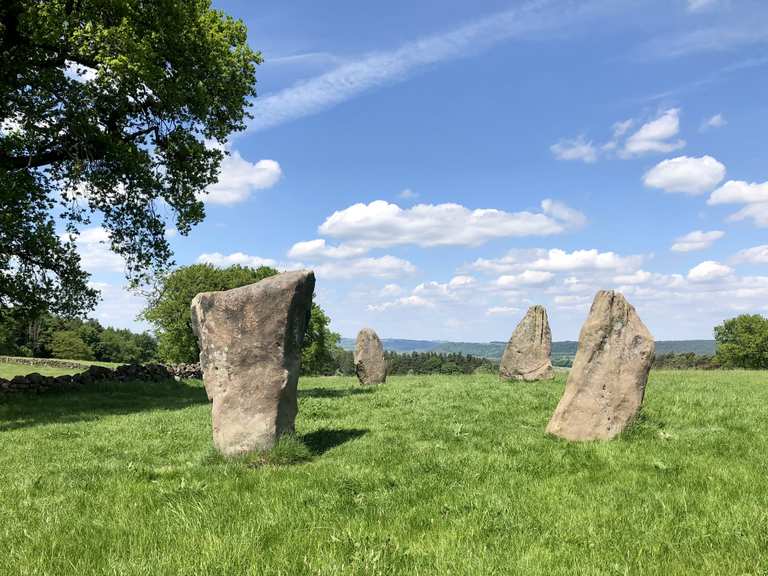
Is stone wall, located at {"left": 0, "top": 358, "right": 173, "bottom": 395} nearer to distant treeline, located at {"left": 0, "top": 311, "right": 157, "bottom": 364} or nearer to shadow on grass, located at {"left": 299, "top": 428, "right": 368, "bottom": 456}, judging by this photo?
shadow on grass, located at {"left": 299, "top": 428, "right": 368, "bottom": 456}

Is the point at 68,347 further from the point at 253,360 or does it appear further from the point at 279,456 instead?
the point at 279,456

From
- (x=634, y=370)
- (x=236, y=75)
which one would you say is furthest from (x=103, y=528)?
(x=236, y=75)

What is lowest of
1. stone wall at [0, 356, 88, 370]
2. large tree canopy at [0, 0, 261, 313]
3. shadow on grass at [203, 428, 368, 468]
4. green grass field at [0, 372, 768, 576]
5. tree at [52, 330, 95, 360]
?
green grass field at [0, 372, 768, 576]

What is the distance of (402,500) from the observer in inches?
283

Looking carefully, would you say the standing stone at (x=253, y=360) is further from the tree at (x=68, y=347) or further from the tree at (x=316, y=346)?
the tree at (x=68, y=347)

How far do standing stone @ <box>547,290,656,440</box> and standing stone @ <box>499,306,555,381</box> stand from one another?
12216 mm

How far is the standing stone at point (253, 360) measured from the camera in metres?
9.74

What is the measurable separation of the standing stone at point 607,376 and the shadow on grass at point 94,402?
43.0ft

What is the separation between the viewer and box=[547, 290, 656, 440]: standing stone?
10930 mm

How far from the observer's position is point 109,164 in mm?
21109

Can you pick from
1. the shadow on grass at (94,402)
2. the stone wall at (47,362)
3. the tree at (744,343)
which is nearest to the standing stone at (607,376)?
the shadow on grass at (94,402)

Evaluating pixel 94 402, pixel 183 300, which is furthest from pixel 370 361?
pixel 183 300

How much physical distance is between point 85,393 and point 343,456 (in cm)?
1719

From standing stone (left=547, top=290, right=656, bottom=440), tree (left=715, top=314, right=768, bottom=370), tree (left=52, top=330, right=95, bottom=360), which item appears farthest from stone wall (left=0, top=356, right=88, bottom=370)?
tree (left=715, top=314, right=768, bottom=370)
